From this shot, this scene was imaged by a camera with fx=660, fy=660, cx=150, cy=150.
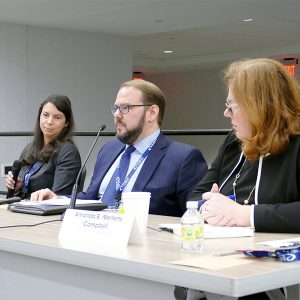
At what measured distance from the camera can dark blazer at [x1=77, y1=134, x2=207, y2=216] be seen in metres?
2.83

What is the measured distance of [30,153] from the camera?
3865 mm

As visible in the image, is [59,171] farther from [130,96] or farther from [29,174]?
[130,96]

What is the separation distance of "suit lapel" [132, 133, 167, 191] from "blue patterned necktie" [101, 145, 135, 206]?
0.08 m

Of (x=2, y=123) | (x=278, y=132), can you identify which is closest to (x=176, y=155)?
(x=278, y=132)

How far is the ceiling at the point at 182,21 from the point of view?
23.4 ft

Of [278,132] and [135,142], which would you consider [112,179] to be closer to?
[135,142]

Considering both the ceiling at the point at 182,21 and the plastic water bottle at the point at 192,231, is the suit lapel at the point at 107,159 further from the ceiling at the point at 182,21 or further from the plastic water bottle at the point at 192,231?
the ceiling at the point at 182,21

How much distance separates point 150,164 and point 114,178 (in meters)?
0.17

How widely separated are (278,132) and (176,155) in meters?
0.77

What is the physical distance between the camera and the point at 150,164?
2852 mm

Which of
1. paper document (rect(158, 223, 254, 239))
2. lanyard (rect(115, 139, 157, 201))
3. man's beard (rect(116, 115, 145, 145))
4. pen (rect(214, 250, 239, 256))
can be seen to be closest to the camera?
pen (rect(214, 250, 239, 256))

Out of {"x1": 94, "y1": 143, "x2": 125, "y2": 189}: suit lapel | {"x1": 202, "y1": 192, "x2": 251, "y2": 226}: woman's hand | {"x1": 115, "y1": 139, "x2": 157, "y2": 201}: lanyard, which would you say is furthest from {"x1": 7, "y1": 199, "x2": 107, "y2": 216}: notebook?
{"x1": 202, "y1": 192, "x2": 251, "y2": 226}: woman's hand

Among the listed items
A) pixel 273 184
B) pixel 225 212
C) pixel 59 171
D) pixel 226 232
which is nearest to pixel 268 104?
pixel 273 184

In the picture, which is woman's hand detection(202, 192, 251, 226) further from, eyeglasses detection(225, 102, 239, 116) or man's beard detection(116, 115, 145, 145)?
man's beard detection(116, 115, 145, 145)
